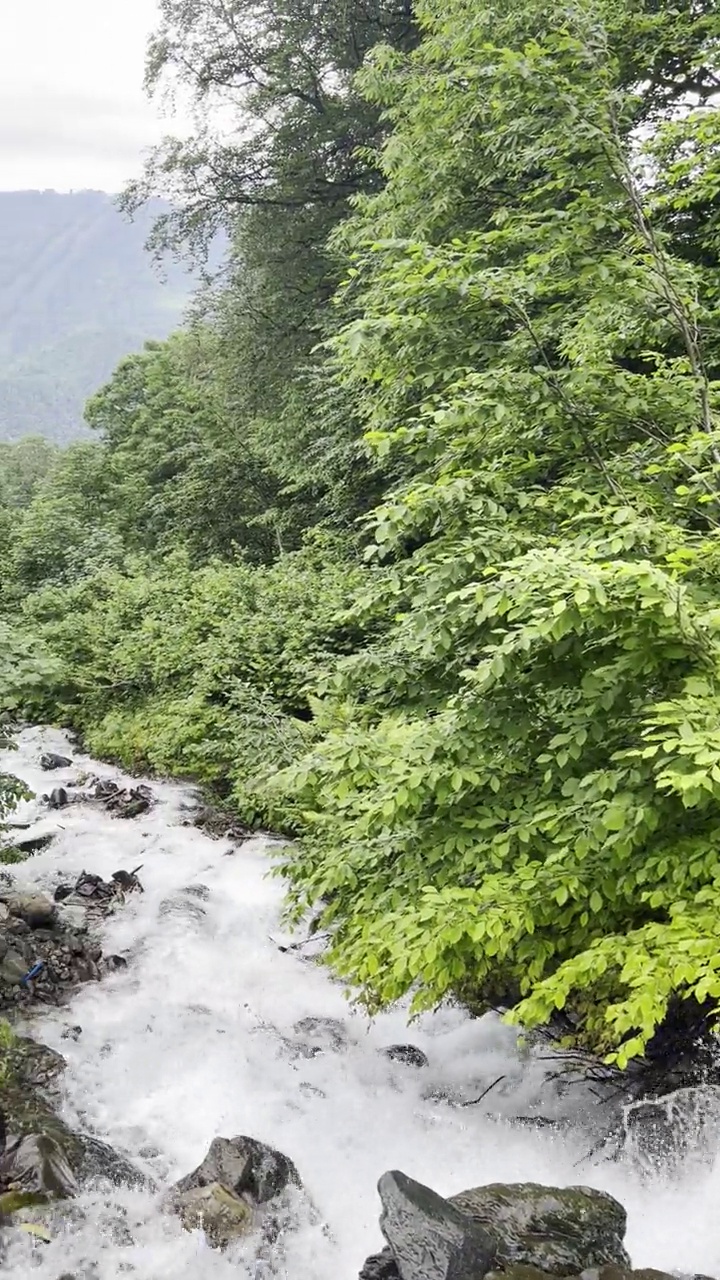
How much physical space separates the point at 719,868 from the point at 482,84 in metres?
5.98

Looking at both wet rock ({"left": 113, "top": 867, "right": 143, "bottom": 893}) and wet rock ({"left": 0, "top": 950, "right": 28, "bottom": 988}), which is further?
wet rock ({"left": 113, "top": 867, "right": 143, "bottom": 893})

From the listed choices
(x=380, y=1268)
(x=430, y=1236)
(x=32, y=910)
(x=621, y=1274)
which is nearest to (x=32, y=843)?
(x=32, y=910)

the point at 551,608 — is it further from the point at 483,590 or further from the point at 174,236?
the point at 174,236

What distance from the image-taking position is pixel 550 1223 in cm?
402

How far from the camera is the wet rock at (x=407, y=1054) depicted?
5766mm

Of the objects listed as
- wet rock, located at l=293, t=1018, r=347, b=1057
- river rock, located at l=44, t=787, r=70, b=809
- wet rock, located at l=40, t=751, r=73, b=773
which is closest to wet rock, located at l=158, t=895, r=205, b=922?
wet rock, located at l=293, t=1018, r=347, b=1057

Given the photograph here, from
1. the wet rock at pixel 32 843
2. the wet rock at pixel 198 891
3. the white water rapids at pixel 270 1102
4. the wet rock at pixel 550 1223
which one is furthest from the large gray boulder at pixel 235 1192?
the wet rock at pixel 32 843

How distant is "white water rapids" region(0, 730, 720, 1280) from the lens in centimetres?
423

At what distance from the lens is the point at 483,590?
3865 millimetres

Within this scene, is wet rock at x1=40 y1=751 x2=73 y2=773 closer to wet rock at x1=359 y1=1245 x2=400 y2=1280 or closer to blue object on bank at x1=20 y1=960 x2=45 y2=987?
blue object on bank at x1=20 y1=960 x2=45 y2=987

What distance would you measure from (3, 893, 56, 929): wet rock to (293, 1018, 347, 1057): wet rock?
8.17 ft

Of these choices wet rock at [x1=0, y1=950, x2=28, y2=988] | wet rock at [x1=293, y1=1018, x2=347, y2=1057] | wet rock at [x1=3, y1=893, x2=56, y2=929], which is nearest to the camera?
wet rock at [x1=293, y1=1018, x2=347, y2=1057]

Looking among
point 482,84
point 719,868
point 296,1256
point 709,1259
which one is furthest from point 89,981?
point 482,84

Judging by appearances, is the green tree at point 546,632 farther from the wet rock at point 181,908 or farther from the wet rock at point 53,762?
the wet rock at point 53,762
